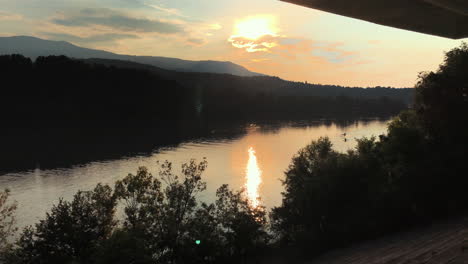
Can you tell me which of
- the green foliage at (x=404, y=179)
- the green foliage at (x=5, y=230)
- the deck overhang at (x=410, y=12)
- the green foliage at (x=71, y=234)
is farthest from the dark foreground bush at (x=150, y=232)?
the deck overhang at (x=410, y=12)

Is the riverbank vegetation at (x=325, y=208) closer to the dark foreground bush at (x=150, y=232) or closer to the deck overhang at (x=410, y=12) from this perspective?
the dark foreground bush at (x=150, y=232)

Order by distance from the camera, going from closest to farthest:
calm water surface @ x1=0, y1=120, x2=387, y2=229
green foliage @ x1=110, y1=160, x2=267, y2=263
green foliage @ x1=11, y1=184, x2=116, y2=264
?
green foliage @ x1=11, y1=184, x2=116, y2=264
green foliage @ x1=110, y1=160, x2=267, y2=263
calm water surface @ x1=0, y1=120, x2=387, y2=229

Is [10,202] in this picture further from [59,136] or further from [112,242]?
[59,136]

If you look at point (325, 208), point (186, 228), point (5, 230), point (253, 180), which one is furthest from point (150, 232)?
point (253, 180)

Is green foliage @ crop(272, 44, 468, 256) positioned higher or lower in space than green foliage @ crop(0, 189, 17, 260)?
higher

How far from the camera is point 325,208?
36625 millimetres

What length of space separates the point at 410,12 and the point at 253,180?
218 feet

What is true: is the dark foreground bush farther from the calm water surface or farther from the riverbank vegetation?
the calm water surface

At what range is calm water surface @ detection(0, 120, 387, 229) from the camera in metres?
60.4

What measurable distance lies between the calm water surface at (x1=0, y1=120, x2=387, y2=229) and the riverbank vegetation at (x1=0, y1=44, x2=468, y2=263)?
50.7 feet

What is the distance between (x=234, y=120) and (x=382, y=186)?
16067 centimetres

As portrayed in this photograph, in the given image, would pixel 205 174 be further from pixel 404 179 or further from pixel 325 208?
pixel 404 179

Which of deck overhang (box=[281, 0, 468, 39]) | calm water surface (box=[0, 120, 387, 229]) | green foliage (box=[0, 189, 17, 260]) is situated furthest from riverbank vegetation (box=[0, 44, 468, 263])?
deck overhang (box=[281, 0, 468, 39])

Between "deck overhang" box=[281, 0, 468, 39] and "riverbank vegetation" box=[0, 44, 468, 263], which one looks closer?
"deck overhang" box=[281, 0, 468, 39]
